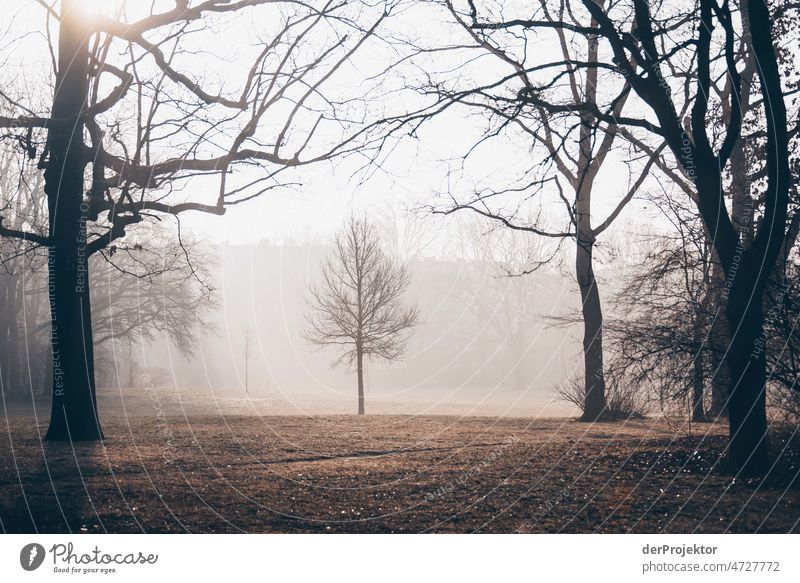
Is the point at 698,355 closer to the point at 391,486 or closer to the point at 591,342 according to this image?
the point at 391,486

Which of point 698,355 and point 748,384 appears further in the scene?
point 698,355

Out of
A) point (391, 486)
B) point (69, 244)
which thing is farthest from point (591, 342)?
point (69, 244)

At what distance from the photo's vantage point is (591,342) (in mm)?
20359

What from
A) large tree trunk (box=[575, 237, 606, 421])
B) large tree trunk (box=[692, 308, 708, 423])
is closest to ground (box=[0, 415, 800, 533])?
large tree trunk (box=[692, 308, 708, 423])

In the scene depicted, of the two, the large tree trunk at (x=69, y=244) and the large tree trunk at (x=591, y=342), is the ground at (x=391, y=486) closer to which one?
the large tree trunk at (x=69, y=244)

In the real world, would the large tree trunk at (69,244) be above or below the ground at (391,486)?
above

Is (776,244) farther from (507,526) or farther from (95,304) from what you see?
(95,304)
